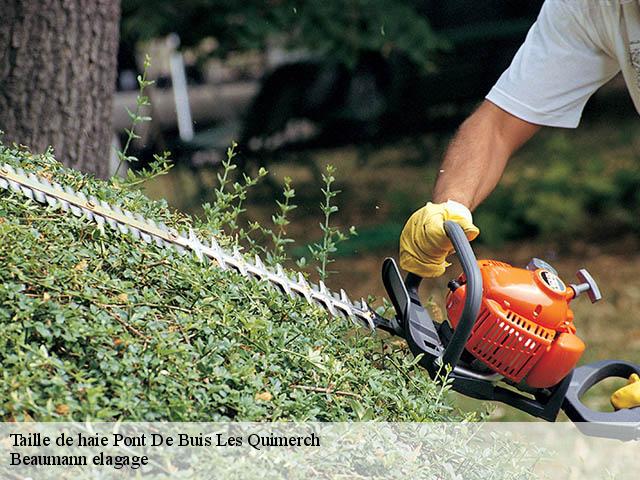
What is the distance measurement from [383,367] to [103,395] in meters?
0.74

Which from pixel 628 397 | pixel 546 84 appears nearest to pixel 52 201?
pixel 628 397

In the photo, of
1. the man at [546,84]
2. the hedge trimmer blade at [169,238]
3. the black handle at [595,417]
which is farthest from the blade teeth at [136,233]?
the black handle at [595,417]

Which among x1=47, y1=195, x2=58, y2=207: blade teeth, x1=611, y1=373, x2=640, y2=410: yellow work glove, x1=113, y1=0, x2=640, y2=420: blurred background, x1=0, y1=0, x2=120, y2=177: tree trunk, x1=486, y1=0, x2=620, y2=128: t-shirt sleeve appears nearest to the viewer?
x1=47, y1=195, x2=58, y2=207: blade teeth

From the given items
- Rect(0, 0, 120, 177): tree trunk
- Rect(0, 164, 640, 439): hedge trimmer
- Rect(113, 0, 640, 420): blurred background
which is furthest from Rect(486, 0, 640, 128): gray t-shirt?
Rect(113, 0, 640, 420): blurred background

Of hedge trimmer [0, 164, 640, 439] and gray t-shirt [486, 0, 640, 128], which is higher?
gray t-shirt [486, 0, 640, 128]

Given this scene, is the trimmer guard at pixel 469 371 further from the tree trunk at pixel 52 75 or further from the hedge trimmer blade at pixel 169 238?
the tree trunk at pixel 52 75

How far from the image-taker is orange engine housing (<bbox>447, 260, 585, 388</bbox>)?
2.11m

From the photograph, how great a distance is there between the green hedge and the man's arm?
2.52 feet

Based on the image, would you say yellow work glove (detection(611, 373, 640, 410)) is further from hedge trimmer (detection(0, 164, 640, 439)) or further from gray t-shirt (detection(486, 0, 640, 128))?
gray t-shirt (detection(486, 0, 640, 128))

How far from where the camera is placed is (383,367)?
2.05m

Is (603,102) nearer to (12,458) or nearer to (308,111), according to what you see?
(308,111)

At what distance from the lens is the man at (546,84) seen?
2754mm

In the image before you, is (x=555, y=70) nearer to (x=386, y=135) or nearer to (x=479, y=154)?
(x=479, y=154)

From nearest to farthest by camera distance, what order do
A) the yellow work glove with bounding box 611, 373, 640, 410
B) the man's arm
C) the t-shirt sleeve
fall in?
the yellow work glove with bounding box 611, 373, 640, 410
the man's arm
the t-shirt sleeve
